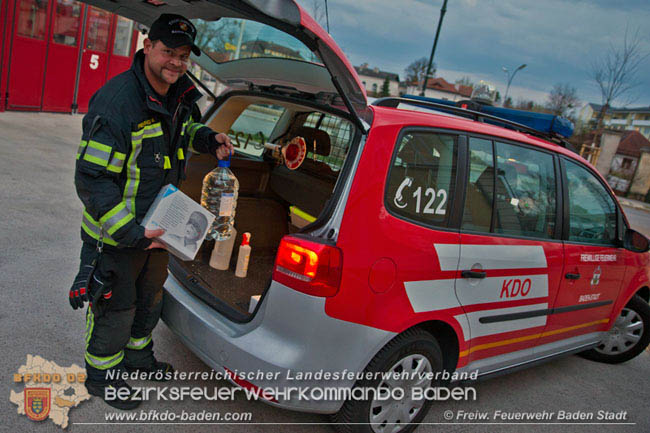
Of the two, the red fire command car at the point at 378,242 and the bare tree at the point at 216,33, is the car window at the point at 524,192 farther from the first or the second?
the bare tree at the point at 216,33

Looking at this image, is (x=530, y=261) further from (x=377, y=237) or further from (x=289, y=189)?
(x=289, y=189)

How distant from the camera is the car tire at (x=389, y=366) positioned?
2543 millimetres

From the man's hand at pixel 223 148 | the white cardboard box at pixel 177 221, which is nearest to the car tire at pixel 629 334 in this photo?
the man's hand at pixel 223 148

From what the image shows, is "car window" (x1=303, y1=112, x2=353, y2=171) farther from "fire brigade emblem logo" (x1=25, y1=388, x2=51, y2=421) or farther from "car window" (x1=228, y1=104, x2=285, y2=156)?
"fire brigade emblem logo" (x1=25, y1=388, x2=51, y2=421)

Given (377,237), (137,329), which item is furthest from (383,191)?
(137,329)

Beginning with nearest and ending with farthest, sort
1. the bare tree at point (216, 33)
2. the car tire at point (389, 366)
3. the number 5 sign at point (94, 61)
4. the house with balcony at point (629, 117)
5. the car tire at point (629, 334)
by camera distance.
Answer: the car tire at point (389, 366), the bare tree at point (216, 33), the car tire at point (629, 334), the number 5 sign at point (94, 61), the house with balcony at point (629, 117)

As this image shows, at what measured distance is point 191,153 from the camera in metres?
3.74

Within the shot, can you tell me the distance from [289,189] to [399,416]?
6.56 ft

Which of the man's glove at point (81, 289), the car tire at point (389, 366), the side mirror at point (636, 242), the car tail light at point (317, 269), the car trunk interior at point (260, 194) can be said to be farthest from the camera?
the side mirror at point (636, 242)

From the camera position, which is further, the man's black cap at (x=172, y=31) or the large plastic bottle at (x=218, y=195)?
the large plastic bottle at (x=218, y=195)

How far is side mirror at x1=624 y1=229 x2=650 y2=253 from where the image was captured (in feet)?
13.2

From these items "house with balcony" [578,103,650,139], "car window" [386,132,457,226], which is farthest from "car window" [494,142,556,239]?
"house with balcony" [578,103,650,139]

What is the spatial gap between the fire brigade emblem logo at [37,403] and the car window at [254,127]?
2256 millimetres

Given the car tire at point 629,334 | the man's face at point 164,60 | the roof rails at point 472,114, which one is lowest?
the car tire at point 629,334
